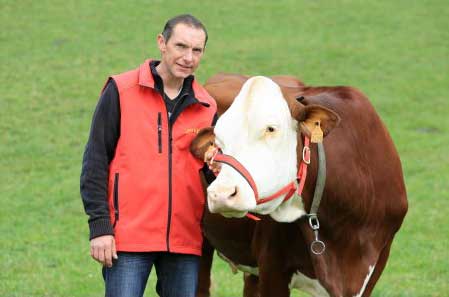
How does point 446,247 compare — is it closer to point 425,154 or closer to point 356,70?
point 425,154

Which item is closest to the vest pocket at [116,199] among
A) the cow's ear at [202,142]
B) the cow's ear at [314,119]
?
the cow's ear at [202,142]

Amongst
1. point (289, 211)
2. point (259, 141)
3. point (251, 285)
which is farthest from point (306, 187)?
point (251, 285)

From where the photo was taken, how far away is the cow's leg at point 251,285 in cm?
704

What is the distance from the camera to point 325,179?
5.07 m

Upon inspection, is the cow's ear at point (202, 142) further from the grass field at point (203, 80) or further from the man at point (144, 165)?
the grass field at point (203, 80)

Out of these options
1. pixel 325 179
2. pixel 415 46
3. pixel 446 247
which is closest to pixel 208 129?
pixel 325 179

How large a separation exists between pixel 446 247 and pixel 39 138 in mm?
7719

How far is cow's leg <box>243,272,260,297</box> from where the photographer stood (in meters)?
7.04

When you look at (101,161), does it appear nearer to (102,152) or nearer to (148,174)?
(102,152)

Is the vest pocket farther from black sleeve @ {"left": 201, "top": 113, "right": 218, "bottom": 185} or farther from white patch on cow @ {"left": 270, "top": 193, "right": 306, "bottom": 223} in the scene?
white patch on cow @ {"left": 270, "top": 193, "right": 306, "bottom": 223}

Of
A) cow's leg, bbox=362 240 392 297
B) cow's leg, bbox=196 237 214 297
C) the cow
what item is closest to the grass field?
cow's leg, bbox=196 237 214 297

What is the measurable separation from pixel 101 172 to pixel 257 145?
751 mm

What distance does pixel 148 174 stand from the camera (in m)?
4.64

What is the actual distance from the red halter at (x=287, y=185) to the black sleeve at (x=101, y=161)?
524 millimetres
